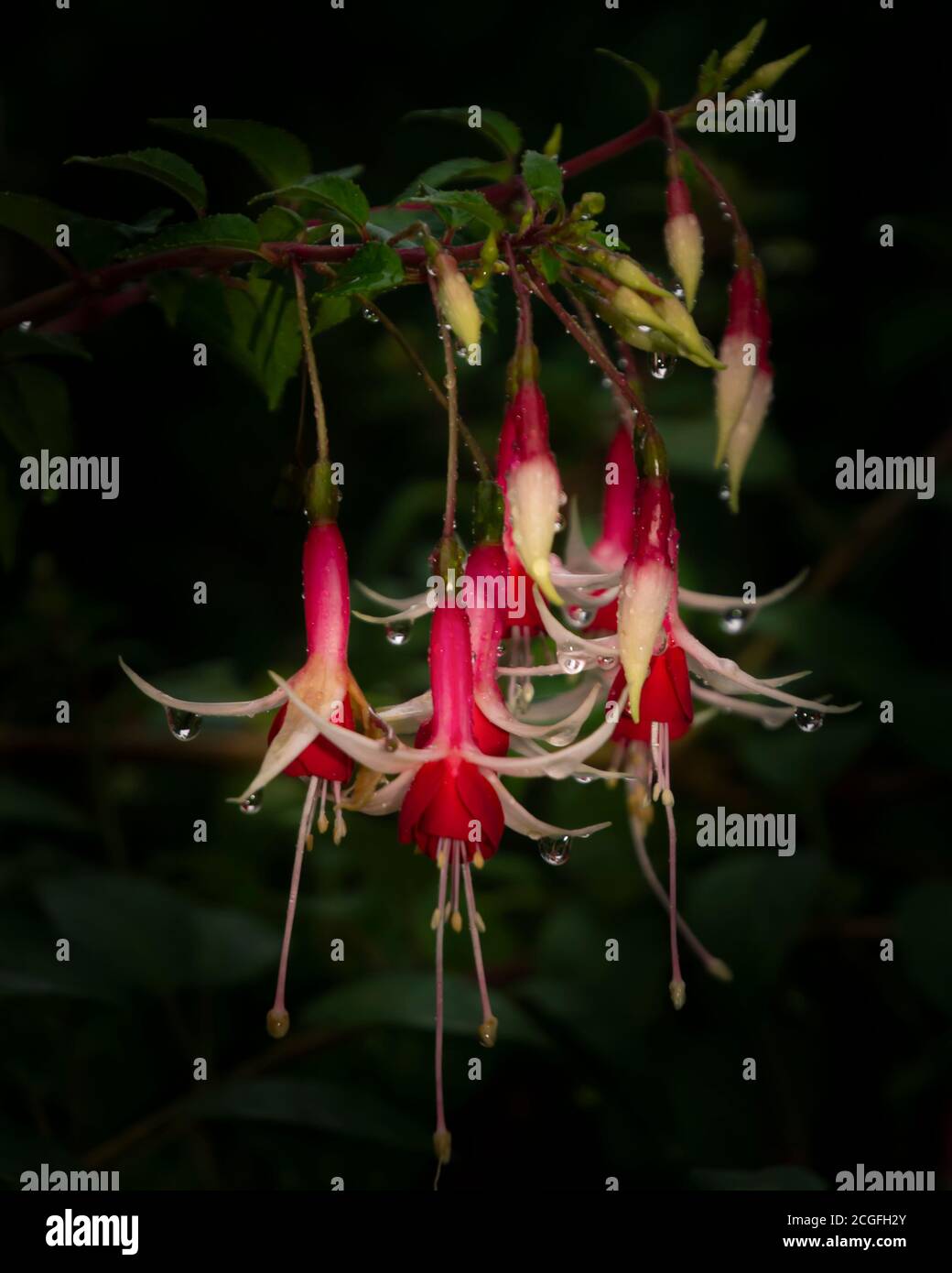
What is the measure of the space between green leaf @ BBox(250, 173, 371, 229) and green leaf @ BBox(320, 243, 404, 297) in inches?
1.2

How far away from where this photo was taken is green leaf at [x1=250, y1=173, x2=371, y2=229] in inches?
25.9

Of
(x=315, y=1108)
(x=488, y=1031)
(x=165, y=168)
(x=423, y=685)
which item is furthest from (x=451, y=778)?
(x=423, y=685)

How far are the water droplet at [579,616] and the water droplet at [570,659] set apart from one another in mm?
110

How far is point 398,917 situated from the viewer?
1363mm

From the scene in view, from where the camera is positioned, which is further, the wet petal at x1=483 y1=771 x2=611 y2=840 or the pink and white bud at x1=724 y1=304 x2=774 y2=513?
the pink and white bud at x1=724 y1=304 x2=774 y2=513

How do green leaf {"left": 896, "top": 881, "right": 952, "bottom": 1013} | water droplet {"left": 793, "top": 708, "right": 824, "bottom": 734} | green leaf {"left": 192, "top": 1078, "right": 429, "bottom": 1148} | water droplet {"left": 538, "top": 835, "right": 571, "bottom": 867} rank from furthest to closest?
green leaf {"left": 896, "top": 881, "right": 952, "bottom": 1013} → green leaf {"left": 192, "top": 1078, "right": 429, "bottom": 1148} → water droplet {"left": 793, "top": 708, "right": 824, "bottom": 734} → water droplet {"left": 538, "top": 835, "right": 571, "bottom": 867}

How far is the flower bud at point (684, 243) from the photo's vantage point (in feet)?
2.38

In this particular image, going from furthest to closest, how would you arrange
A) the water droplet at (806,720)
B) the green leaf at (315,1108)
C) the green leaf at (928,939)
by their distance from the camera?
the green leaf at (928,939) < the green leaf at (315,1108) < the water droplet at (806,720)

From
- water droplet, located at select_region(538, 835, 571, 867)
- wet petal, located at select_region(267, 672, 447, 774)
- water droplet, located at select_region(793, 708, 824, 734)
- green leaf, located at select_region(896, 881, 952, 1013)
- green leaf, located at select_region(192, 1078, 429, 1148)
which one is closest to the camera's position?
wet petal, located at select_region(267, 672, 447, 774)

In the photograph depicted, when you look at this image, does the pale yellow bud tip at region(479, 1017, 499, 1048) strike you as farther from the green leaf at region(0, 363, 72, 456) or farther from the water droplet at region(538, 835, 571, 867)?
the green leaf at region(0, 363, 72, 456)

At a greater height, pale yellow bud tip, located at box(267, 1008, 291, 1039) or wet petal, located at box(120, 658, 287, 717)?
wet petal, located at box(120, 658, 287, 717)

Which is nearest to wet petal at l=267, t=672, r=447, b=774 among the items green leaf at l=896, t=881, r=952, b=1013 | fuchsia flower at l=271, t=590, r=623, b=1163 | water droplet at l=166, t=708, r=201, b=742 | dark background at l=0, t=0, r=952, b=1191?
fuchsia flower at l=271, t=590, r=623, b=1163

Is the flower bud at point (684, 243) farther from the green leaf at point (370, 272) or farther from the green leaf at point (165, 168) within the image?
the green leaf at point (165, 168)

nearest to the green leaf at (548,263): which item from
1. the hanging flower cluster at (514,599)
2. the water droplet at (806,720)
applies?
the hanging flower cluster at (514,599)
